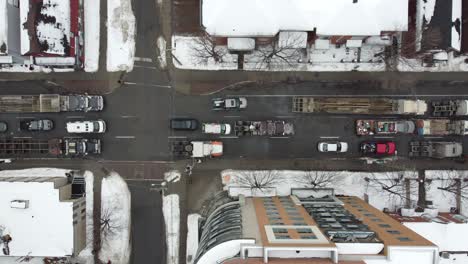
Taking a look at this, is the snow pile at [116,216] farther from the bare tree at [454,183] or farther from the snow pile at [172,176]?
the bare tree at [454,183]

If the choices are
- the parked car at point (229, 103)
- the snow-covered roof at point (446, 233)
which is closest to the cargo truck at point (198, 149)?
the parked car at point (229, 103)

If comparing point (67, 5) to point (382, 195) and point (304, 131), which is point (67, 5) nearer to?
point (304, 131)

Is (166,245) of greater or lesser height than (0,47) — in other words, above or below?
below

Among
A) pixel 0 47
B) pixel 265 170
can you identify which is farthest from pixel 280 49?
pixel 0 47

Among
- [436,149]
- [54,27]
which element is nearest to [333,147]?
[436,149]

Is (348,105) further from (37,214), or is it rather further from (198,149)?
(37,214)
